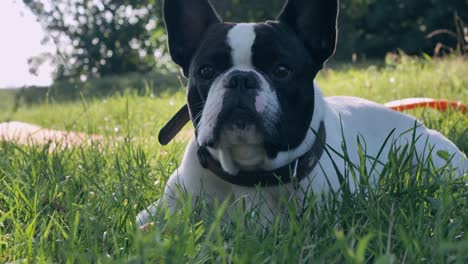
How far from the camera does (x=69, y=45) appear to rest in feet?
68.2

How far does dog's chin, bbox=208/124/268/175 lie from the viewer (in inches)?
83.8

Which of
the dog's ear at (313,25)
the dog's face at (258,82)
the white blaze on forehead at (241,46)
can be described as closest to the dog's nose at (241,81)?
the dog's face at (258,82)

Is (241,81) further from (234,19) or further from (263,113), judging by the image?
(234,19)

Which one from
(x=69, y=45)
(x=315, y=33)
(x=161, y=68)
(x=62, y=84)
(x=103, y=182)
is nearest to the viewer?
(x=315, y=33)

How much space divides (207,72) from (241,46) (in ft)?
0.49

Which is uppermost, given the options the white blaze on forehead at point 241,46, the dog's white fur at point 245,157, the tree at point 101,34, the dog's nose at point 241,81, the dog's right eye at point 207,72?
the white blaze on forehead at point 241,46

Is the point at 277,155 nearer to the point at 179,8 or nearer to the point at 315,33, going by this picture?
the point at 315,33

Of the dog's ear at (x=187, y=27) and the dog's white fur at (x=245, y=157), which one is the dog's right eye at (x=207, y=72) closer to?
the dog's white fur at (x=245, y=157)

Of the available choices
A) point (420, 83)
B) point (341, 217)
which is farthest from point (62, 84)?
point (341, 217)

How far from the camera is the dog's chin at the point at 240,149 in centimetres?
213

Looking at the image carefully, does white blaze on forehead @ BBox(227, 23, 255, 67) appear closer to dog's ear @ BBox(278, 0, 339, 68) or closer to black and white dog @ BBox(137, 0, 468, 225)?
black and white dog @ BBox(137, 0, 468, 225)

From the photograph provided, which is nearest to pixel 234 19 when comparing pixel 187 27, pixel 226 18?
pixel 226 18

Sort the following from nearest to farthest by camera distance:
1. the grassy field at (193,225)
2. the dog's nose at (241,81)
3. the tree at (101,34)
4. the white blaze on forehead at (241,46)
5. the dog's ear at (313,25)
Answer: the grassy field at (193,225) → the dog's nose at (241,81) → the white blaze on forehead at (241,46) → the dog's ear at (313,25) → the tree at (101,34)

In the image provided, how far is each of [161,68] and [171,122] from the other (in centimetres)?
1975
